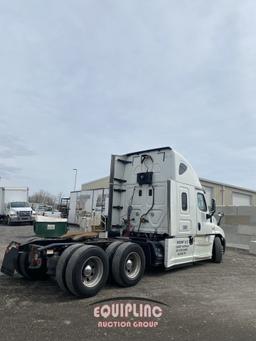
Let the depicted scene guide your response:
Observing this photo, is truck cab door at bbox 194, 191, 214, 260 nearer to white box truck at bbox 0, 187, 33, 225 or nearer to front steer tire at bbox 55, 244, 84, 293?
front steer tire at bbox 55, 244, 84, 293

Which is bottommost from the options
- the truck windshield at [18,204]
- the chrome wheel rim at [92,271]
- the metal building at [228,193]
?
the chrome wheel rim at [92,271]

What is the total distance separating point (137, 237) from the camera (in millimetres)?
10891

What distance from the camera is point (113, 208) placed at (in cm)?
1154

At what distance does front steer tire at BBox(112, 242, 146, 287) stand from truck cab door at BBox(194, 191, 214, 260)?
2.78m

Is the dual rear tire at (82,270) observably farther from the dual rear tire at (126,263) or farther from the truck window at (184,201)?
the truck window at (184,201)

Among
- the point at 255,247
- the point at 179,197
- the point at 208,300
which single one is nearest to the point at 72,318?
the point at 208,300

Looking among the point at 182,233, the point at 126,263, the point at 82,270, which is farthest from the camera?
the point at 182,233

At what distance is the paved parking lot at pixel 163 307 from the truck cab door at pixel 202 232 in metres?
1.13

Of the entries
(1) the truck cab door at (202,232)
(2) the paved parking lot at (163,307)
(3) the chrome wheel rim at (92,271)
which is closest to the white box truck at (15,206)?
(1) the truck cab door at (202,232)

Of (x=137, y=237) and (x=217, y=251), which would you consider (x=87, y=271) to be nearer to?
(x=137, y=237)

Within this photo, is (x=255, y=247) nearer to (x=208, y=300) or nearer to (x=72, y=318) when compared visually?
(x=208, y=300)

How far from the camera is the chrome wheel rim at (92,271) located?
7679 mm

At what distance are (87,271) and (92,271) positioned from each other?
22 centimetres

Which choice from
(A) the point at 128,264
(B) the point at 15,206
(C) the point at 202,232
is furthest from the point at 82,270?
(B) the point at 15,206
